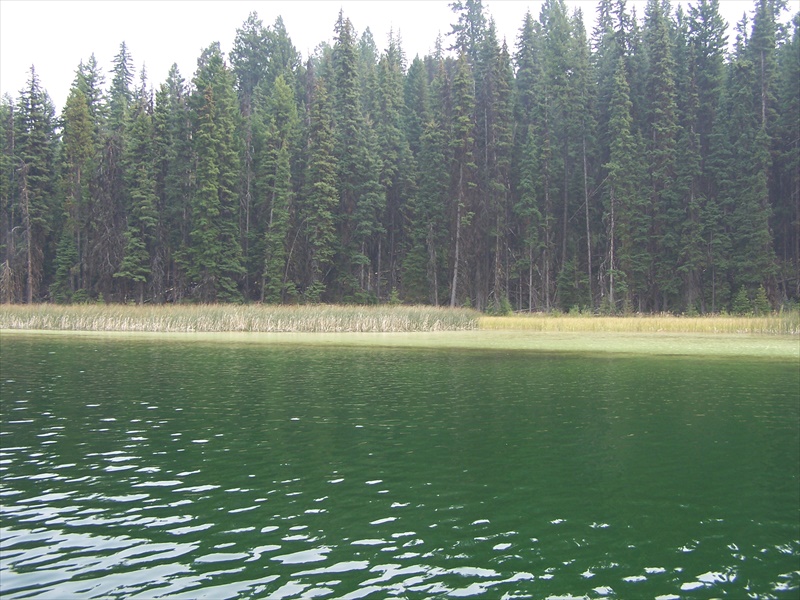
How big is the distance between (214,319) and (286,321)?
3.92 meters

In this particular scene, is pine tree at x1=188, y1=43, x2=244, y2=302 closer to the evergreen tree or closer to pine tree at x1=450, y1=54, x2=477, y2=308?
the evergreen tree

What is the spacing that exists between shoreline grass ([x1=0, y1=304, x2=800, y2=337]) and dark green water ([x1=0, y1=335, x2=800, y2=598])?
21.5 m

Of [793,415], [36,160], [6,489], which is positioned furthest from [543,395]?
[36,160]

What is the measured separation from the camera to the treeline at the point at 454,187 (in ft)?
189

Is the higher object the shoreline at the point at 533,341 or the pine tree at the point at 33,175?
the pine tree at the point at 33,175

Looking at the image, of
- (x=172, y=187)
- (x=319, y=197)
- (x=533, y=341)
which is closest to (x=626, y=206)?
(x=319, y=197)

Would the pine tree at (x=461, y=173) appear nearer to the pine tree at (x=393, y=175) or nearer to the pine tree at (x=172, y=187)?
the pine tree at (x=393, y=175)

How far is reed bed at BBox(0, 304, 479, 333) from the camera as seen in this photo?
39.3 meters

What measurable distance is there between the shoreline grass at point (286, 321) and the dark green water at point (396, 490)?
21.5 meters

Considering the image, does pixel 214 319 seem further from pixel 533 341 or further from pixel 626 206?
pixel 626 206

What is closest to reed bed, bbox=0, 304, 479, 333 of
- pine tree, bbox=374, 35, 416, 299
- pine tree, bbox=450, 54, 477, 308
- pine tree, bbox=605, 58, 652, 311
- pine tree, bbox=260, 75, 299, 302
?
pine tree, bbox=260, 75, 299, 302

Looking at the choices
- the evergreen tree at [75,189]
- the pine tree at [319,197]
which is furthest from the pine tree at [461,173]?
the evergreen tree at [75,189]

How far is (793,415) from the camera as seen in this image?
13.9 m

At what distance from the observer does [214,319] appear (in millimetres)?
39312
